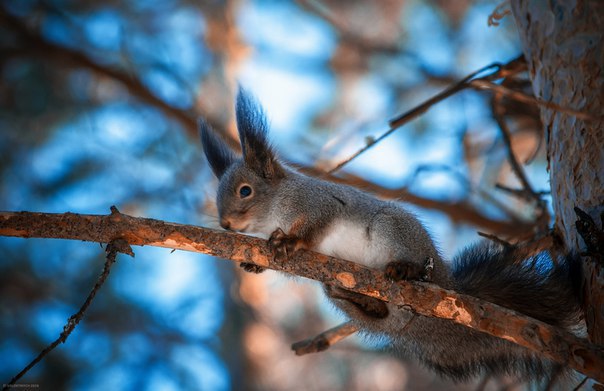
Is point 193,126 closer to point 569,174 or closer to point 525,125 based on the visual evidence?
point 525,125

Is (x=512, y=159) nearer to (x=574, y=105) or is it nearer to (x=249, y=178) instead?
(x=574, y=105)

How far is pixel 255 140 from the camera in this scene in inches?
118

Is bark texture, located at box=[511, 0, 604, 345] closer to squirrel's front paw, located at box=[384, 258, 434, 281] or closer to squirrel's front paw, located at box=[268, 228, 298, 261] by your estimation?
squirrel's front paw, located at box=[384, 258, 434, 281]

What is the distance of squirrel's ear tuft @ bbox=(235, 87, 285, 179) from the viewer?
2822 mm

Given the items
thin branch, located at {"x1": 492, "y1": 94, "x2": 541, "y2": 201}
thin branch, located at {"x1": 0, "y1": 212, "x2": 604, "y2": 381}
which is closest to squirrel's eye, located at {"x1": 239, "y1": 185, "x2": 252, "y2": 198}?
thin branch, located at {"x1": 0, "y1": 212, "x2": 604, "y2": 381}

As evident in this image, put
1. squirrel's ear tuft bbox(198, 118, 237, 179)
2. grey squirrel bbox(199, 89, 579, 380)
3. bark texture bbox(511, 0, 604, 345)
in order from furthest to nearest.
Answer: squirrel's ear tuft bbox(198, 118, 237, 179), grey squirrel bbox(199, 89, 579, 380), bark texture bbox(511, 0, 604, 345)

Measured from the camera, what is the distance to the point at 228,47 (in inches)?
263

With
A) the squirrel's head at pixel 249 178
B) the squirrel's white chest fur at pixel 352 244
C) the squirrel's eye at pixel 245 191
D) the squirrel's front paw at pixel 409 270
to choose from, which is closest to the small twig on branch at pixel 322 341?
the squirrel's white chest fur at pixel 352 244

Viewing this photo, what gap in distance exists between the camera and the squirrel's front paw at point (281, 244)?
7.42 feet

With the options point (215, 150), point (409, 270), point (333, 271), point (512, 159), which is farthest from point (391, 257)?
point (215, 150)

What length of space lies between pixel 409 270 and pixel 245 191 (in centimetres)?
104

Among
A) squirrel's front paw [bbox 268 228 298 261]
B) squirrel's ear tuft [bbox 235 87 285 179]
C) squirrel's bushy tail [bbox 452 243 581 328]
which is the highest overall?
squirrel's ear tuft [bbox 235 87 285 179]

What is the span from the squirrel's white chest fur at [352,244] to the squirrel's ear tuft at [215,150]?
2.78 ft

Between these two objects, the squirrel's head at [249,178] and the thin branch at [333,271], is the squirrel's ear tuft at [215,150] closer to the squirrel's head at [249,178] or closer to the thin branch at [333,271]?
the squirrel's head at [249,178]
